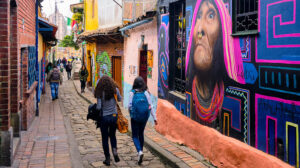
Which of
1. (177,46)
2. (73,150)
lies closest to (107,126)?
(73,150)

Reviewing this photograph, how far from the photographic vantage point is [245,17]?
4.96m

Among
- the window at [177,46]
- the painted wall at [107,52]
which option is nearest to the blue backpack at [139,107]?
the window at [177,46]

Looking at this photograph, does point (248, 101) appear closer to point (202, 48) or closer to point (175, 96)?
point (202, 48)

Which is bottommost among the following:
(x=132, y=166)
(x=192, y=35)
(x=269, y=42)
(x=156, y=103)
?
(x=132, y=166)

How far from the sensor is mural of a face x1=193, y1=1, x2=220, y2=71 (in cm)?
573

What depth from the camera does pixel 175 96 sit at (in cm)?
766

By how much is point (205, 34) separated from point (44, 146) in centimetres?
420

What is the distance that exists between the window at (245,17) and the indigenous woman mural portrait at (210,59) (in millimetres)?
120

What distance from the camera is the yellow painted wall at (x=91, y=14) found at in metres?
19.1

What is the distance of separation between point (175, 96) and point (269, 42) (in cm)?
366

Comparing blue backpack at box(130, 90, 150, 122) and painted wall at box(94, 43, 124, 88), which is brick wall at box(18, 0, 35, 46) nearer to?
blue backpack at box(130, 90, 150, 122)

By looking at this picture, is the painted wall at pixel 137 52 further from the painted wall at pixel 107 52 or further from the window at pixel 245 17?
the window at pixel 245 17

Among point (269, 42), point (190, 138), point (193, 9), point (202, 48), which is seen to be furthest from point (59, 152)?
point (269, 42)

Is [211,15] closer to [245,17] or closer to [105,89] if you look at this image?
[245,17]
